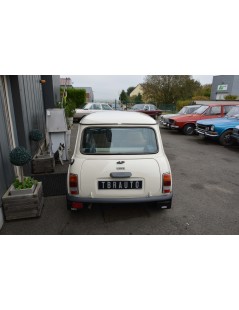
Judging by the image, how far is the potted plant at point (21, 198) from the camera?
3.28 m

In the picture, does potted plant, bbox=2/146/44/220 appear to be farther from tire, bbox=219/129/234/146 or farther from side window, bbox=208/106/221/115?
side window, bbox=208/106/221/115

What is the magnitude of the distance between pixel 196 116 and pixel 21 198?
33.9ft

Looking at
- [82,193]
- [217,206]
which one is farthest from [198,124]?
[82,193]

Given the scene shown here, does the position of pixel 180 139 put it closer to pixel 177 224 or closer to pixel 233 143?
pixel 233 143

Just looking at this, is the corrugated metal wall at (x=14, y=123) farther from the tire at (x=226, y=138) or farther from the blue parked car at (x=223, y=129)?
the tire at (x=226, y=138)

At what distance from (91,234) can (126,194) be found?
2.70ft

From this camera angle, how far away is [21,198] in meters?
3.31

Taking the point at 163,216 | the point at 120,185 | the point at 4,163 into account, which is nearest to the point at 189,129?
the point at 163,216

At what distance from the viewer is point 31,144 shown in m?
5.66

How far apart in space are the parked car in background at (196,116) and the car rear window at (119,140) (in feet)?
28.8

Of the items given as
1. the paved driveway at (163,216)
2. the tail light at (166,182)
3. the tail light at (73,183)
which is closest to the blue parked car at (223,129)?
the paved driveway at (163,216)

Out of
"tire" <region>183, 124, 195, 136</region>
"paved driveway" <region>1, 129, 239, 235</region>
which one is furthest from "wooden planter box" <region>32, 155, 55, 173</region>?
"tire" <region>183, 124, 195, 136</region>

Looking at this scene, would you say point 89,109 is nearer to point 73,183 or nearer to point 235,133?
point 235,133

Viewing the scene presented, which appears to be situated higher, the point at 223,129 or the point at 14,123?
the point at 14,123
